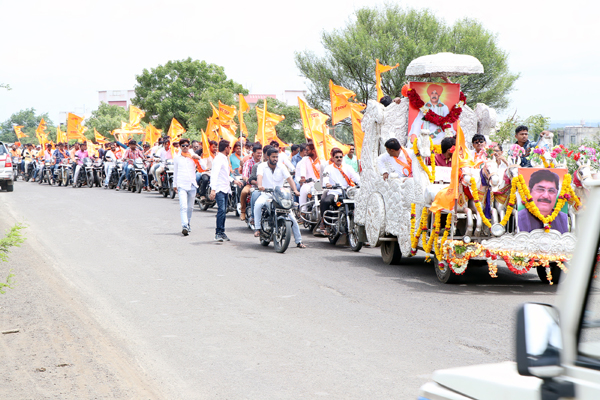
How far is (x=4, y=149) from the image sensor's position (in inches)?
1132

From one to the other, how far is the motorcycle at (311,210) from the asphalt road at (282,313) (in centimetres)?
133

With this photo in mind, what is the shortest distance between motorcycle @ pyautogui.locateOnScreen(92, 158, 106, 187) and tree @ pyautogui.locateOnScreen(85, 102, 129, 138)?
2849cm

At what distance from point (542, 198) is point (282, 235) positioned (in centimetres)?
461

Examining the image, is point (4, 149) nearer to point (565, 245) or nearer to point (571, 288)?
point (565, 245)

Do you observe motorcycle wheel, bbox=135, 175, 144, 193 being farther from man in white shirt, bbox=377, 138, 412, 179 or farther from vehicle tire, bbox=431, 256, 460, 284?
vehicle tire, bbox=431, 256, 460, 284

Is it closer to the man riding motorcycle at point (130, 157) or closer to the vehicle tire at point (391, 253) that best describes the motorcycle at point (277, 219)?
the vehicle tire at point (391, 253)

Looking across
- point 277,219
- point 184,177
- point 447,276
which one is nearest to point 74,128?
point 184,177

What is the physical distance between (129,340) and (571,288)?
16.3ft

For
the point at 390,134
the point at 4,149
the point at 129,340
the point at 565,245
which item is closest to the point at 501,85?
the point at 4,149

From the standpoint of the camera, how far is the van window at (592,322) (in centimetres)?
201

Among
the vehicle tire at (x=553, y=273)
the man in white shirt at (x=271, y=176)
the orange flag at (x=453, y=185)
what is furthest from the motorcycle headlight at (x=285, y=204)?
the vehicle tire at (x=553, y=273)

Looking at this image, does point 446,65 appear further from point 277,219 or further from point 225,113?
point 225,113

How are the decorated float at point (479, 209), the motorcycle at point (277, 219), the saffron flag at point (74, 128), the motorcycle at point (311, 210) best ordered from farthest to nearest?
the saffron flag at point (74, 128) → the motorcycle at point (311, 210) → the motorcycle at point (277, 219) → the decorated float at point (479, 209)

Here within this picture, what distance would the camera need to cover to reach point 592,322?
2.02 m
